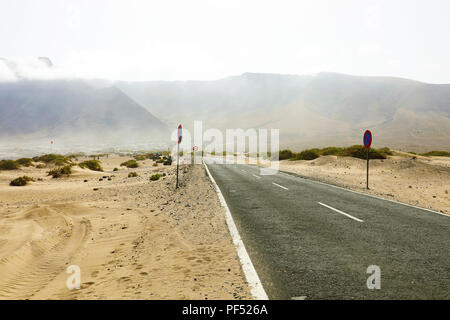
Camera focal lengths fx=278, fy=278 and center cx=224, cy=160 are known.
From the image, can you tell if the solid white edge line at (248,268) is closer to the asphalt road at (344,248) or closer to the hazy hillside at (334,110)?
the asphalt road at (344,248)

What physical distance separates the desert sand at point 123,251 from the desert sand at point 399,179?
8.41 meters

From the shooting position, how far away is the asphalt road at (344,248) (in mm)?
3660

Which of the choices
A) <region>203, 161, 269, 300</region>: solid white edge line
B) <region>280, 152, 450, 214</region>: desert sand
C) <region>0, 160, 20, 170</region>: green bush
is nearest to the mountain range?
<region>280, 152, 450, 214</region>: desert sand

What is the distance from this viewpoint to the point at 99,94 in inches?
6053

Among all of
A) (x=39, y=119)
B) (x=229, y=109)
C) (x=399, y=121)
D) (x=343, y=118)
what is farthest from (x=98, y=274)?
(x=229, y=109)

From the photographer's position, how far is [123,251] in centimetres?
564

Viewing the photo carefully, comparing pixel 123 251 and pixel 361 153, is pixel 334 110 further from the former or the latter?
pixel 123 251

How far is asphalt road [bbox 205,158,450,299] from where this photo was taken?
3.66 meters

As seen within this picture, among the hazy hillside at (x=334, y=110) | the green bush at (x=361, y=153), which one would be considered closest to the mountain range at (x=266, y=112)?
the hazy hillside at (x=334, y=110)

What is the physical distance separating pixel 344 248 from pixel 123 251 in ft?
14.2

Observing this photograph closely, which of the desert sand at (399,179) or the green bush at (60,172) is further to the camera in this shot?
the green bush at (60,172)

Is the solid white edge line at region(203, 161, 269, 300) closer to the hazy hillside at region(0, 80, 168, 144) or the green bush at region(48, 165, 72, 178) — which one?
the green bush at region(48, 165, 72, 178)

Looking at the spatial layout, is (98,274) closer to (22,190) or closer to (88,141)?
(22,190)
